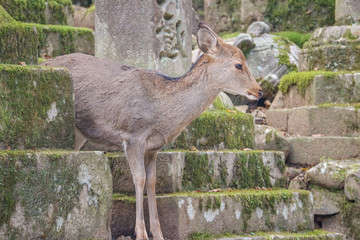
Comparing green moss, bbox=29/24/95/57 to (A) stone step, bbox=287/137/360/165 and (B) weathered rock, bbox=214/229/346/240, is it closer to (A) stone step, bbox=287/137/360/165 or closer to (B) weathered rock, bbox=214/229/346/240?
(A) stone step, bbox=287/137/360/165

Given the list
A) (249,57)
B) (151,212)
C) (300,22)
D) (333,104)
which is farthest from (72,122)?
(300,22)

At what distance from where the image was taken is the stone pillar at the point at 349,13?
1288 cm

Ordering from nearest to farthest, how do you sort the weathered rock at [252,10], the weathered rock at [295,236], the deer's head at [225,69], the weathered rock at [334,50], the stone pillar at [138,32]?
1. the deer's head at [225,69]
2. the weathered rock at [295,236]
3. the stone pillar at [138,32]
4. the weathered rock at [334,50]
5. the weathered rock at [252,10]

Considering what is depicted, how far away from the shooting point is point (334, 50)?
482 inches

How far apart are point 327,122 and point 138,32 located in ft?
13.3

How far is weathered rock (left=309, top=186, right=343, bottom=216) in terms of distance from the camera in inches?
387

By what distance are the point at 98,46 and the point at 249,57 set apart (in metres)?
6.50

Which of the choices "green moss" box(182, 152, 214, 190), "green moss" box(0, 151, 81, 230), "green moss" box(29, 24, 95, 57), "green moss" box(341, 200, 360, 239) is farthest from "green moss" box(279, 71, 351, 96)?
"green moss" box(0, 151, 81, 230)

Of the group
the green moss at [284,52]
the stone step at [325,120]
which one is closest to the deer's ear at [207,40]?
the stone step at [325,120]

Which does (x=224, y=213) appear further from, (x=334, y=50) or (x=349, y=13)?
(x=349, y=13)

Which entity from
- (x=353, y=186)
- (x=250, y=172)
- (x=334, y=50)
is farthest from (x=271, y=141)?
(x=250, y=172)

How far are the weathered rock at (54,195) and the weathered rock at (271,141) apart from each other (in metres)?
5.06

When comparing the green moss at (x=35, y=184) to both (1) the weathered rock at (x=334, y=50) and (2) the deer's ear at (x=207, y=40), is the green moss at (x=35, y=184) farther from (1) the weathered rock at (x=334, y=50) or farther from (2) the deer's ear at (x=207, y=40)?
(1) the weathered rock at (x=334, y=50)

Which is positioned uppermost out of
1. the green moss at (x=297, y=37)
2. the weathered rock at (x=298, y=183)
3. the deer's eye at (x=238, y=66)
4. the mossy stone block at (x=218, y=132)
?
the deer's eye at (x=238, y=66)
